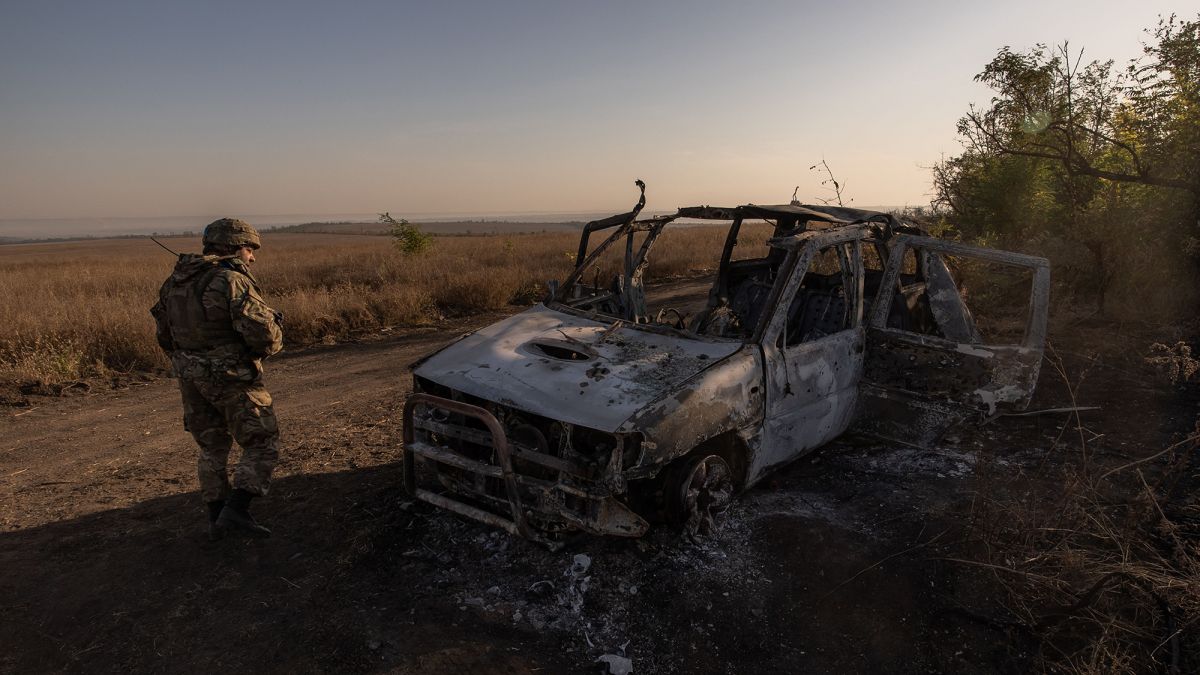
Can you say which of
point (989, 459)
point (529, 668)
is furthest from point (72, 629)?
point (989, 459)

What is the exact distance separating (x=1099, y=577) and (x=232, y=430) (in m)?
4.68

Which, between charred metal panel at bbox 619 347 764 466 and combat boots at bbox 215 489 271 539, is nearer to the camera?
charred metal panel at bbox 619 347 764 466

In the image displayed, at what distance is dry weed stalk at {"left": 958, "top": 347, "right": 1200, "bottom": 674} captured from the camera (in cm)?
266

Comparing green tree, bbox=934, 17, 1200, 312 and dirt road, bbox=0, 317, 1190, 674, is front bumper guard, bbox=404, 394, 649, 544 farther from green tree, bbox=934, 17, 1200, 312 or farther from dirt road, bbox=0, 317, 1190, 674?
green tree, bbox=934, 17, 1200, 312

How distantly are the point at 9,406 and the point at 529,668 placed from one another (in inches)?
271

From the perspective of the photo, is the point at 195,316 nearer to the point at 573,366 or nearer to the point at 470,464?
the point at 470,464

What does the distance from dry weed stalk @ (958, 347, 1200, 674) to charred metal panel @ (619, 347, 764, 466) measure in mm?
1333

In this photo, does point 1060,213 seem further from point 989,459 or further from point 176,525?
point 176,525

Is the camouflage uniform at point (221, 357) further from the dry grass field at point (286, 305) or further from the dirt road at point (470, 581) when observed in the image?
the dry grass field at point (286, 305)

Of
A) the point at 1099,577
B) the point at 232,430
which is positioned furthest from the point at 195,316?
the point at 1099,577

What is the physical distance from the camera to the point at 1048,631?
2.84m

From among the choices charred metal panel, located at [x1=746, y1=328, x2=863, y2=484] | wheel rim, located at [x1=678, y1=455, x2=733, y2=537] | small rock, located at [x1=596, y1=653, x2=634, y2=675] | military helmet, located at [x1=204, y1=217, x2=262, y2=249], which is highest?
military helmet, located at [x1=204, y1=217, x2=262, y2=249]

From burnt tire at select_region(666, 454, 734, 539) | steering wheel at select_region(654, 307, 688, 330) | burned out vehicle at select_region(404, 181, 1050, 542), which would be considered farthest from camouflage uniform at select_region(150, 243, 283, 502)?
steering wheel at select_region(654, 307, 688, 330)

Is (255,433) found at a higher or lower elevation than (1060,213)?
lower
